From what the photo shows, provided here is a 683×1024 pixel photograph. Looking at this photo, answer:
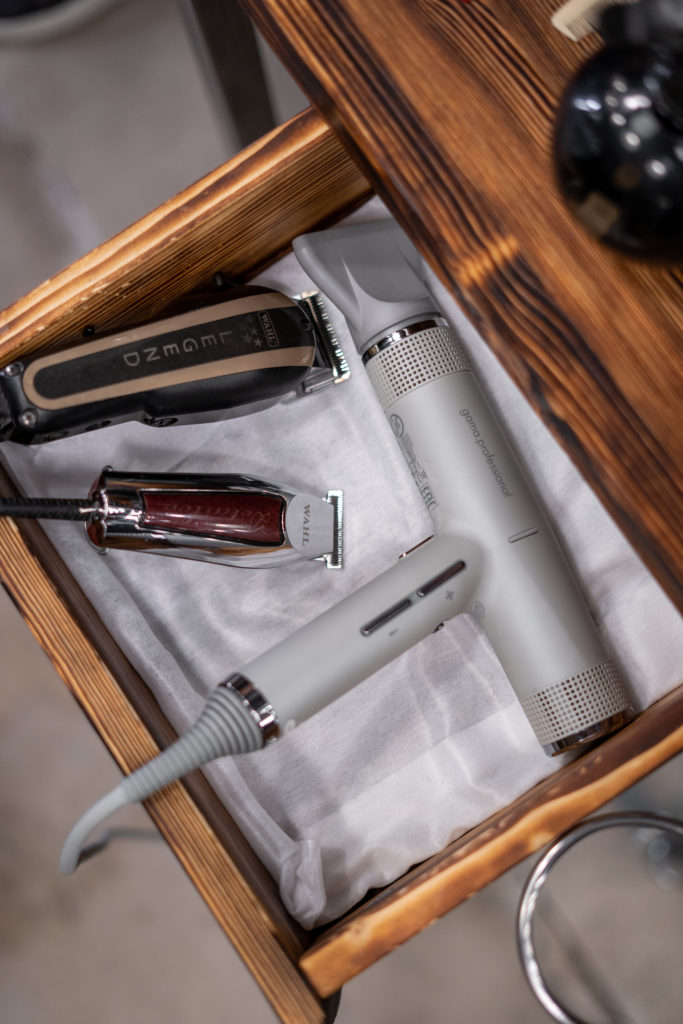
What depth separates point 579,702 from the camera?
437mm

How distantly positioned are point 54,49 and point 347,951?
44.0 inches

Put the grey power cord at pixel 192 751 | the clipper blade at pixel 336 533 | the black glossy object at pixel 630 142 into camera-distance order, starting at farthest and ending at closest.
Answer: the clipper blade at pixel 336 533
the grey power cord at pixel 192 751
the black glossy object at pixel 630 142

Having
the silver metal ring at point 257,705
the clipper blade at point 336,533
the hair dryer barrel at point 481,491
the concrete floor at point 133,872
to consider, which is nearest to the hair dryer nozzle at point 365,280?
the hair dryer barrel at point 481,491

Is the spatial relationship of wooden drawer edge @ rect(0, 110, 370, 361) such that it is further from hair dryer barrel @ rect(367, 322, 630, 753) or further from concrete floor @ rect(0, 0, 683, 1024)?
concrete floor @ rect(0, 0, 683, 1024)

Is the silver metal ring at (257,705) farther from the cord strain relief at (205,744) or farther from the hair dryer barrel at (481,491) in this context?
the hair dryer barrel at (481,491)

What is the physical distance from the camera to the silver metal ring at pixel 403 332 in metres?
0.47

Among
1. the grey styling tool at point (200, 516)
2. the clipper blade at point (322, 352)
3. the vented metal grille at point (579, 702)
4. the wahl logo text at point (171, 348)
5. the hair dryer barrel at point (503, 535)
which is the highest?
the wahl logo text at point (171, 348)

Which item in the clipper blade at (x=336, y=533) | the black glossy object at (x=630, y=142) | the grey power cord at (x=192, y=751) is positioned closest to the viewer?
the black glossy object at (x=630, y=142)

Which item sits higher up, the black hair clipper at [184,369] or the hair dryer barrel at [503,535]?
the black hair clipper at [184,369]

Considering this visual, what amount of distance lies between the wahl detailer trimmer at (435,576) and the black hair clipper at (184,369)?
0.05m

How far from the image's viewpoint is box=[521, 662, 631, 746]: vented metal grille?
0.44 metres

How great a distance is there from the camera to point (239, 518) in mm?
479

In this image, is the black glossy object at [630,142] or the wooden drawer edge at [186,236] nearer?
the black glossy object at [630,142]

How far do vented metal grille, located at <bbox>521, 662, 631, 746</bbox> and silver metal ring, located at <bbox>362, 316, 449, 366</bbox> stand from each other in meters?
0.22
